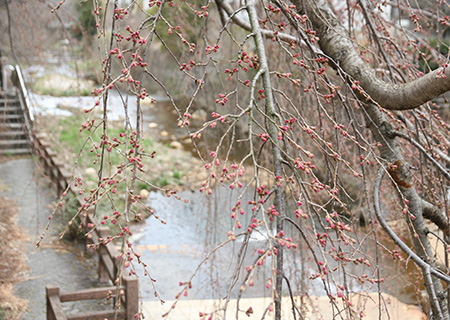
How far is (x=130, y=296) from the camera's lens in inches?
179

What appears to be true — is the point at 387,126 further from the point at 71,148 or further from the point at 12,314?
the point at 71,148

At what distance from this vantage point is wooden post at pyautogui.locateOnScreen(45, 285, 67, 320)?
412 cm

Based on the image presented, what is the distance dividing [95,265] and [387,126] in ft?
17.3

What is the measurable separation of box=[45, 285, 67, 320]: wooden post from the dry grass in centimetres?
99

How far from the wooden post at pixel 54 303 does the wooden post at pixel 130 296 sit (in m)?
0.52

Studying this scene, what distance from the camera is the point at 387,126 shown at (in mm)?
2232

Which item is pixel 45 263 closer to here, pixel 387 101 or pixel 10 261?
pixel 10 261

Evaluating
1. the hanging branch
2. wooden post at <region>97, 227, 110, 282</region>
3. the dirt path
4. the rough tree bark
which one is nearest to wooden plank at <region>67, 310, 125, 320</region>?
the dirt path

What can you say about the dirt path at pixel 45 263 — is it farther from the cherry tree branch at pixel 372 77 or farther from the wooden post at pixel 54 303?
the cherry tree branch at pixel 372 77

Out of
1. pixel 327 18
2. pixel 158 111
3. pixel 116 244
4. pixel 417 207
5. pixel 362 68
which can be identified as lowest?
pixel 417 207

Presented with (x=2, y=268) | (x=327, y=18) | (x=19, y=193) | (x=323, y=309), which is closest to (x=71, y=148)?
(x=19, y=193)

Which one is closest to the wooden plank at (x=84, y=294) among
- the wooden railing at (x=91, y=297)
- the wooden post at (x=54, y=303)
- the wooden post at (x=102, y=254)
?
the wooden railing at (x=91, y=297)

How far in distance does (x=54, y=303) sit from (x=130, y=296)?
0.59 metres

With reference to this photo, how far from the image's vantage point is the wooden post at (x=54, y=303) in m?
4.12
